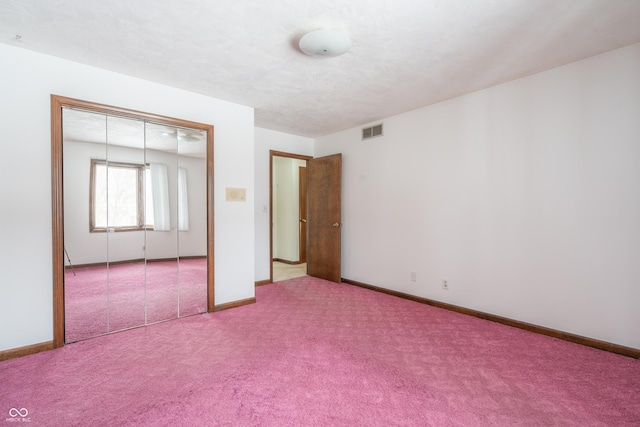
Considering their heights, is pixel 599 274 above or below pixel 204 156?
below

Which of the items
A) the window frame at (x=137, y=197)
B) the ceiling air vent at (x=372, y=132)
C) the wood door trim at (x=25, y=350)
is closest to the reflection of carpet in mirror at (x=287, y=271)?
the window frame at (x=137, y=197)

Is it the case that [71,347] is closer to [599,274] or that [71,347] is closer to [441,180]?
[441,180]

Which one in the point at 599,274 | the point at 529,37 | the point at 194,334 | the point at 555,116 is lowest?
the point at 194,334

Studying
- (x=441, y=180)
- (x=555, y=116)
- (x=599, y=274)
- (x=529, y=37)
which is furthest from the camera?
(x=441, y=180)

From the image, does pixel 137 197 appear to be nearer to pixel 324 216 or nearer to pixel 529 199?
pixel 324 216

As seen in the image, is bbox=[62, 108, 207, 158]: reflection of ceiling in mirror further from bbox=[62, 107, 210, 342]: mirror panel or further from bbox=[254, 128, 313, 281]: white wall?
bbox=[254, 128, 313, 281]: white wall

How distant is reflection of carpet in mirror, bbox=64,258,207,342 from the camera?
269 cm

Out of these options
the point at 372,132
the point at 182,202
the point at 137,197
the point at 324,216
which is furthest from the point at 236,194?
the point at 372,132

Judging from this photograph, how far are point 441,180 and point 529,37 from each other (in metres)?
1.73

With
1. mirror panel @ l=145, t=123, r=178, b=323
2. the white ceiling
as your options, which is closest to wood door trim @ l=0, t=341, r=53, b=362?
mirror panel @ l=145, t=123, r=178, b=323

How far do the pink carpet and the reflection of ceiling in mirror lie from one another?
2.00 m

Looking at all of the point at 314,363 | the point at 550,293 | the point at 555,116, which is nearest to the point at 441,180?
the point at 555,116

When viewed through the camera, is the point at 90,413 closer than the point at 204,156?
Yes

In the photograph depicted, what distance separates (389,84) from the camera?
3107 millimetres
